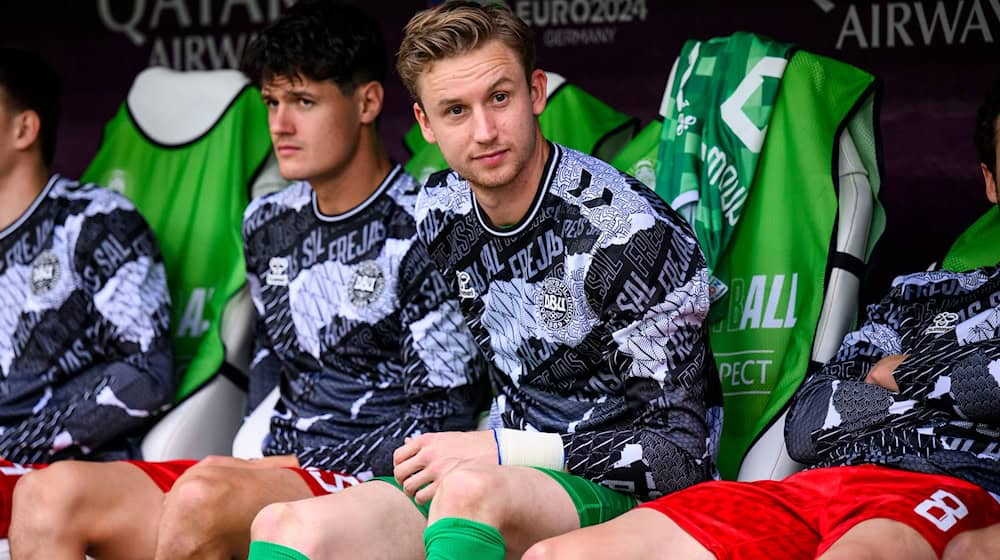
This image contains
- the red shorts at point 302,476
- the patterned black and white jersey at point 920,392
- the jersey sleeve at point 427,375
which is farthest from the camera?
the jersey sleeve at point 427,375

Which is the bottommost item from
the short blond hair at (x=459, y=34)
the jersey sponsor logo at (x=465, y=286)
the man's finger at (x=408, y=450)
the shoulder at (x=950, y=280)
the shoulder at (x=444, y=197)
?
the man's finger at (x=408, y=450)

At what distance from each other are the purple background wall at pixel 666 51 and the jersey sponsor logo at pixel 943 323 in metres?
0.36

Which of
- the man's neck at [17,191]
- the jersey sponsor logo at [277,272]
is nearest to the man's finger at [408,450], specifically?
the jersey sponsor logo at [277,272]

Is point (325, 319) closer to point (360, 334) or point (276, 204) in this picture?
point (360, 334)

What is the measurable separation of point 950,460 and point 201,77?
2.27m

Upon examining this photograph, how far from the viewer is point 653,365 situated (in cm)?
224

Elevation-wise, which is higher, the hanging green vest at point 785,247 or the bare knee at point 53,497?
the hanging green vest at point 785,247

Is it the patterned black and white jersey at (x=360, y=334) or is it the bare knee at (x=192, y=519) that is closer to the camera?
the bare knee at (x=192, y=519)

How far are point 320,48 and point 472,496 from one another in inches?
50.6

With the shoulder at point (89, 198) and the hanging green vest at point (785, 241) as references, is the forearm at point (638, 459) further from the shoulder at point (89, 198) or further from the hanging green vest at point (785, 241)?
the shoulder at point (89, 198)

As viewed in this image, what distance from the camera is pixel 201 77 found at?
374cm

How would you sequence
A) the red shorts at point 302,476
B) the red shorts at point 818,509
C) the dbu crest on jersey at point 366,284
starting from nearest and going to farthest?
the red shorts at point 818,509
the red shorts at point 302,476
the dbu crest on jersey at point 366,284

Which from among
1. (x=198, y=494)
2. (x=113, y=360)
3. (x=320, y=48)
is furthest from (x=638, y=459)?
(x=113, y=360)

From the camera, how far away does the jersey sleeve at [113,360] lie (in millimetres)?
3107
